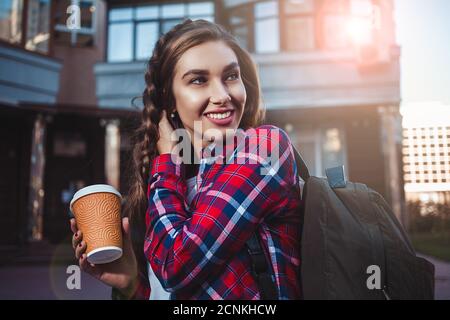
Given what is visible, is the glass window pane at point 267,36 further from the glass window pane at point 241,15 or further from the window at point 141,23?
the window at point 141,23

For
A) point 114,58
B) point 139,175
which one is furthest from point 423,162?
point 114,58

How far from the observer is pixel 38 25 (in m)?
11.1

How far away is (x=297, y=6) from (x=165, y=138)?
11432mm

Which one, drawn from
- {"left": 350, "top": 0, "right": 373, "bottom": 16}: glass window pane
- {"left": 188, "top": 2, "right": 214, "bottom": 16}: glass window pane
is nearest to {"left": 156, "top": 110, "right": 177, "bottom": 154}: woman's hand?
{"left": 350, "top": 0, "right": 373, "bottom": 16}: glass window pane

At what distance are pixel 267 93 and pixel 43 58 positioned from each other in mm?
5853

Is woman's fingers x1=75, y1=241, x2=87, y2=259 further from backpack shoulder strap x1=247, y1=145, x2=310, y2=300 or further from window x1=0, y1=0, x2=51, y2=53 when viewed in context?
window x1=0, y1=0, x2=51, y2=53

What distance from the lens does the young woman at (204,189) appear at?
45.4 inches

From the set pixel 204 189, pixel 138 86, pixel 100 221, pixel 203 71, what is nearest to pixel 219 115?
pixel 203 71

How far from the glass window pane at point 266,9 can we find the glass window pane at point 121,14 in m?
3.71

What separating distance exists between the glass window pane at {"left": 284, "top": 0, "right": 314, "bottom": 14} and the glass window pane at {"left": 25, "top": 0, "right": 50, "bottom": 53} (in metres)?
6.31

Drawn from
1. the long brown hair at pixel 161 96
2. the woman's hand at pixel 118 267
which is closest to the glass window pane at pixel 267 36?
the long brown hair at pixel 161 96

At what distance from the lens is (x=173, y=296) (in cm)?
127

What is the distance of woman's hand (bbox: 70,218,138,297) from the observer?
136 centimetres
